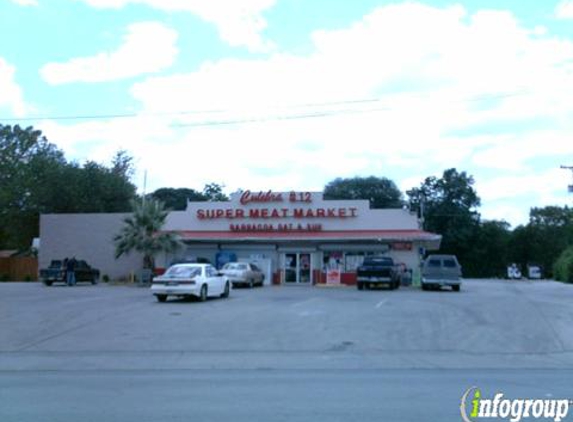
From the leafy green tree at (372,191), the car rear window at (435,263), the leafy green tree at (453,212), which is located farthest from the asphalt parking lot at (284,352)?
the leafy green tree at (372,191)

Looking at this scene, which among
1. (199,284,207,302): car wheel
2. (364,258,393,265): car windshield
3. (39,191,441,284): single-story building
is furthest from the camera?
(39,191,441,284): single-story building

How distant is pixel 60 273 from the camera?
44.0 metres

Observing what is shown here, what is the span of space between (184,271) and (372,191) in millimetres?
67620

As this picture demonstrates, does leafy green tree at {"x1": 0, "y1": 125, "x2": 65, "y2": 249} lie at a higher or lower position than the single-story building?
higher

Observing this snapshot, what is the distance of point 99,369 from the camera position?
47.1 feet

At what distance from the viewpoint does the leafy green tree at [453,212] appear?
293 ft

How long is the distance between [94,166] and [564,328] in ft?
176

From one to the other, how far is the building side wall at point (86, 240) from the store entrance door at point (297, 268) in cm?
1180

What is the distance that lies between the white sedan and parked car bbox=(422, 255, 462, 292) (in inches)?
551

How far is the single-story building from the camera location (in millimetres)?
46188

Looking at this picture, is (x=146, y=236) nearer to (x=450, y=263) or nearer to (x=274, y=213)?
(x=274, y=213)

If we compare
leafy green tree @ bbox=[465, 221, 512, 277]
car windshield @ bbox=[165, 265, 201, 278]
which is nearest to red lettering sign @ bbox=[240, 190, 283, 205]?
car windshield @ bbox=[165, 265, 201, 278]

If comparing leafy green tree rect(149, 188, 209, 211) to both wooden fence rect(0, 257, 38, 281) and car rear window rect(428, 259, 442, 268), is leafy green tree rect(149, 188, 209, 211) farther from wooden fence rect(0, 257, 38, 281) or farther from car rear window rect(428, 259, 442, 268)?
car rear window rect(428, 259, 442, 268)

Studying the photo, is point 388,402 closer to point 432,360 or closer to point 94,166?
point 432,360
